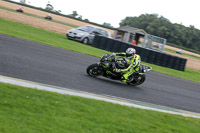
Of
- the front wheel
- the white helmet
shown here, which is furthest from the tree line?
the white helmet

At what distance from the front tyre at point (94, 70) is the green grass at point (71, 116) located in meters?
3.18

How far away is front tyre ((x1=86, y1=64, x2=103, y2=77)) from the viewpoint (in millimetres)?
9969

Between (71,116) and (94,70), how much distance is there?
4.72 m

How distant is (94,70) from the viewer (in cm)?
1004

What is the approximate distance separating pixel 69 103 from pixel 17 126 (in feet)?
5.75

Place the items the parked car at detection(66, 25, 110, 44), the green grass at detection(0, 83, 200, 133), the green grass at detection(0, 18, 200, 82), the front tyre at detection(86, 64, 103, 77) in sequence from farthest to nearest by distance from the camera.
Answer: the parked car at detection(66, 25, 110, 44), the green grass at detection(0, 18, 200, 82), the front tyre at detection(86, 64, 103, 77), the green grass at detection(0, 83, 200, 133)

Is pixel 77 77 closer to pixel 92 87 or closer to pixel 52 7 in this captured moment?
pixel 92 87

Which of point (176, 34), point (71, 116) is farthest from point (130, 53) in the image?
point (176, 34)

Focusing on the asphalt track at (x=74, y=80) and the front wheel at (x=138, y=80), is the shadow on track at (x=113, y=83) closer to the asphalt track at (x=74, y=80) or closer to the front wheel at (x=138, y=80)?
the asphalt track at (x=74, y=80)

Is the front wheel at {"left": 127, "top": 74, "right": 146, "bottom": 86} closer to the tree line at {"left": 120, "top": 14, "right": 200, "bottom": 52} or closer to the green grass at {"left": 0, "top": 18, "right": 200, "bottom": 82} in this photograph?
the green grass at {"left": 0, "top": 18, "right": 200, "bottom": 82}

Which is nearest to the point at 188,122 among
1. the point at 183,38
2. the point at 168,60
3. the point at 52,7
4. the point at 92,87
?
the point at 92,87

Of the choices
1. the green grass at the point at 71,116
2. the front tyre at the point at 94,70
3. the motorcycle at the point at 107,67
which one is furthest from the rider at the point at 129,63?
the green grass at the point at 71,116

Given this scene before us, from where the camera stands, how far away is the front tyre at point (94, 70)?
32.7ft

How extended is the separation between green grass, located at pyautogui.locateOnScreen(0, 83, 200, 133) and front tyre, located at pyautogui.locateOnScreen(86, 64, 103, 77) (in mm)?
3180
